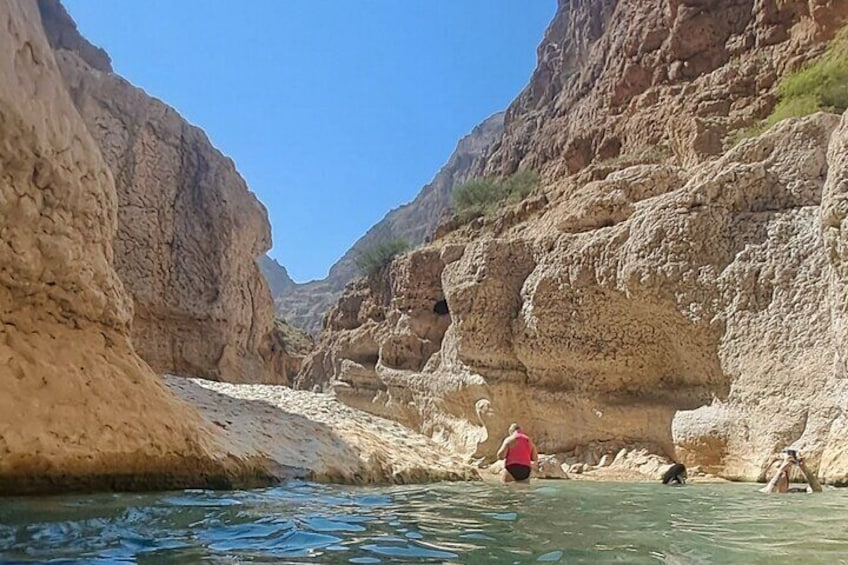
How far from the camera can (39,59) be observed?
4949 millimetres

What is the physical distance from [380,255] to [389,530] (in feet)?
72.5

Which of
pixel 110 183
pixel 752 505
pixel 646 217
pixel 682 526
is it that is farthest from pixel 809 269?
pixel 110 183

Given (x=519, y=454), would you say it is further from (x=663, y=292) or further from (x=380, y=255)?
(x=380, y=255)

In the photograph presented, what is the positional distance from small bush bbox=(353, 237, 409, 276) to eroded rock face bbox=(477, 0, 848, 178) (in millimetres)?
6701

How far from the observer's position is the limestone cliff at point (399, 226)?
71875mm

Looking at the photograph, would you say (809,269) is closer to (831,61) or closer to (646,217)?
(646,217)

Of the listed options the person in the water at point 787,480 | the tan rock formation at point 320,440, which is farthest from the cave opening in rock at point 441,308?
the person in the water at point 787,480

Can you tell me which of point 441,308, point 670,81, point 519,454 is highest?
point 670,81

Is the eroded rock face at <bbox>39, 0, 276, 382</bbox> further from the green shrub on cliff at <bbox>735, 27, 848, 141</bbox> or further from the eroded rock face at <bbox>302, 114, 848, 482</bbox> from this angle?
the green shrub on cliff at <bbox>735, 27, 848, 141</bbox>

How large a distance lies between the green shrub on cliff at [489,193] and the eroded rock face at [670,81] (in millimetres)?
1196

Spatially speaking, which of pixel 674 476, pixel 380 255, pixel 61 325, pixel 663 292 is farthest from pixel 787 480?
pixel 380 255

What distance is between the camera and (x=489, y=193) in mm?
24812

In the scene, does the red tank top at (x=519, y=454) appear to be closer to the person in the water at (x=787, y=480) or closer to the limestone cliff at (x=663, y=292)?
the person in the water at (x=787, y=480)

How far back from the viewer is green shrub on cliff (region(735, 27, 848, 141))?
1419 centimetres
